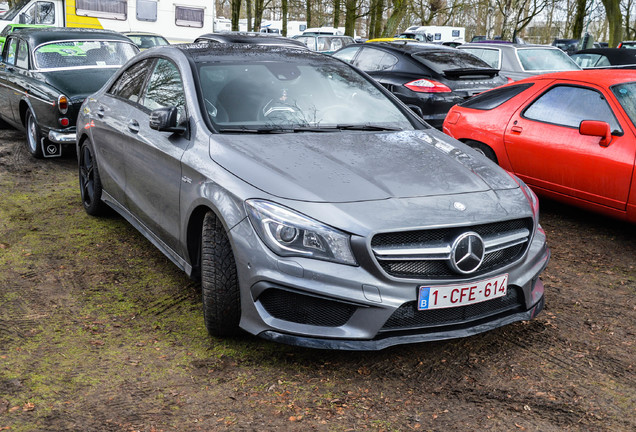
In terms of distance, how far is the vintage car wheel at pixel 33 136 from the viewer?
824cm

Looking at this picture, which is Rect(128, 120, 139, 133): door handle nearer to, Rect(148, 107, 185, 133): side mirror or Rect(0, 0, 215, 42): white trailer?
Rect(148, 107, 185, 133): side mirror

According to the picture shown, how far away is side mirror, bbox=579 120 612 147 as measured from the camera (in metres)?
5.31

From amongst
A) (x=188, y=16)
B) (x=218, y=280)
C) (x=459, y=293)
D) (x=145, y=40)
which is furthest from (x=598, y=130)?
(x=188, y=16)

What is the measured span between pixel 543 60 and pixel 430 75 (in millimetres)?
4479

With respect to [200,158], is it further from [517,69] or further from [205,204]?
[517,69]

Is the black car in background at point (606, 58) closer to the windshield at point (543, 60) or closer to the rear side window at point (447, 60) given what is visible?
the windshield at point (543, 60)

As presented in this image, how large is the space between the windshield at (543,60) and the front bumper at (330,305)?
A: 1030cm

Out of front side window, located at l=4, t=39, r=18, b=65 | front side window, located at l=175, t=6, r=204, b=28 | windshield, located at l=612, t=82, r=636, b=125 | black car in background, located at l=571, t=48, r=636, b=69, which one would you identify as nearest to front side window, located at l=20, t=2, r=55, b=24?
front side window, located at l=175, t=6, r=204, b=28

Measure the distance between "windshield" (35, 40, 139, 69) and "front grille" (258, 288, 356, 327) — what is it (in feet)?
22.0

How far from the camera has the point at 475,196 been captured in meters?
3.47

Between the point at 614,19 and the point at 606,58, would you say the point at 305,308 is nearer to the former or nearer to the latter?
the point at 606,58

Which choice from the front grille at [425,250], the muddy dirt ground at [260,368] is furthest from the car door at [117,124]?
the front grille at [425,250]

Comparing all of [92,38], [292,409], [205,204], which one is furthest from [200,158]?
[92,38]

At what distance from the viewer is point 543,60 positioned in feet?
42.2
